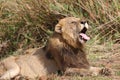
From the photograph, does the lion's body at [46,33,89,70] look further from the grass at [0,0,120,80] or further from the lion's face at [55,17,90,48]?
the grass at [0,0,120,80]

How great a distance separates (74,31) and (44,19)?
225 centimetres

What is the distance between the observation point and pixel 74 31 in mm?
6297

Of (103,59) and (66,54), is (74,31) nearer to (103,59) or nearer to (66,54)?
(66,54)

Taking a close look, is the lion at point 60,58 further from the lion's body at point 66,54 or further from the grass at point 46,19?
the grass at point 46,19

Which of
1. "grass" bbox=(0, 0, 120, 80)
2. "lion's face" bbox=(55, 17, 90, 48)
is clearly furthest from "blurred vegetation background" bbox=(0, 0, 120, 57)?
"lion's face" bbox=(55, 17, 90, 48)

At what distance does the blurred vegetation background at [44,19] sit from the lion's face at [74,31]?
1.55 m

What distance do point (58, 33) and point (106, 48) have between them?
5.09ft

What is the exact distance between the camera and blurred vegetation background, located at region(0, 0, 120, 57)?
806 centimetres

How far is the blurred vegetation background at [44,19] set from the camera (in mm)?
8062

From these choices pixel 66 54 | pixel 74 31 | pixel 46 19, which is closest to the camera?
pixel 66 54

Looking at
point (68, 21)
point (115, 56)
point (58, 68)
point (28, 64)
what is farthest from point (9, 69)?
point (115, 56)

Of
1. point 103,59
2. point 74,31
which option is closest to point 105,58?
point 103,59

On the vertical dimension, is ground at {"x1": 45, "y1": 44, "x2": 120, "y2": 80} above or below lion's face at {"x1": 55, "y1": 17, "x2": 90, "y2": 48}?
below

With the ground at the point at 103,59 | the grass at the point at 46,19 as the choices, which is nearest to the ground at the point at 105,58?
the ground at the point at 103,59
